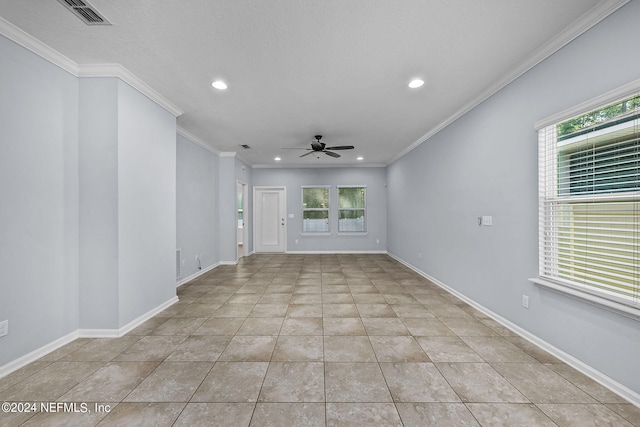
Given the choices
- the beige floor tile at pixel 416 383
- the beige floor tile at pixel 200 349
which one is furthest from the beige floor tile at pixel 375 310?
the beige floor tile at pixel 200 349

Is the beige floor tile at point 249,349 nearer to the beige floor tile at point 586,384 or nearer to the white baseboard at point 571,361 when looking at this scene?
the beige floor tile at point 586,384

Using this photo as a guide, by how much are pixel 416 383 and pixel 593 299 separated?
4.65 feet

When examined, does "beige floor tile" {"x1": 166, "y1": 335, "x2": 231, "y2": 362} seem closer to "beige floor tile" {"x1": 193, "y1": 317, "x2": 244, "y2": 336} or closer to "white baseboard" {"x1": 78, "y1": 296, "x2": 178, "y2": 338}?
"beige floor tile" {"x1": 193, "y1": 317, "x2": 244, "y2": 336}

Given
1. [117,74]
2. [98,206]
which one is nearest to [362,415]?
[98,206]

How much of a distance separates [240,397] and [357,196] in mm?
6287

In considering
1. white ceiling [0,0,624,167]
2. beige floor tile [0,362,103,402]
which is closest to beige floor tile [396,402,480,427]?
beige floor tile [0,362,103,402]

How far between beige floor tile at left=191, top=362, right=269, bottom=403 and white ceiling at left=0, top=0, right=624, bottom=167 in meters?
2.71

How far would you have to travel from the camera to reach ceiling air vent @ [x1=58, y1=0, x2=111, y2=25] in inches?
67.1

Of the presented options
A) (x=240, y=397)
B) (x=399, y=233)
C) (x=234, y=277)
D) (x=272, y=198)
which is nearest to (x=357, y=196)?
(x=399, y=233)

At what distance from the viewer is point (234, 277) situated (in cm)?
475

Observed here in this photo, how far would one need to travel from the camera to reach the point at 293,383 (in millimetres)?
1790

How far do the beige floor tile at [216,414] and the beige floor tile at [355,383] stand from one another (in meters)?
0.54

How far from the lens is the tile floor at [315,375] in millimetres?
1506

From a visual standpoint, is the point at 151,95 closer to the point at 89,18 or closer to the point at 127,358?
the point at 89,18
